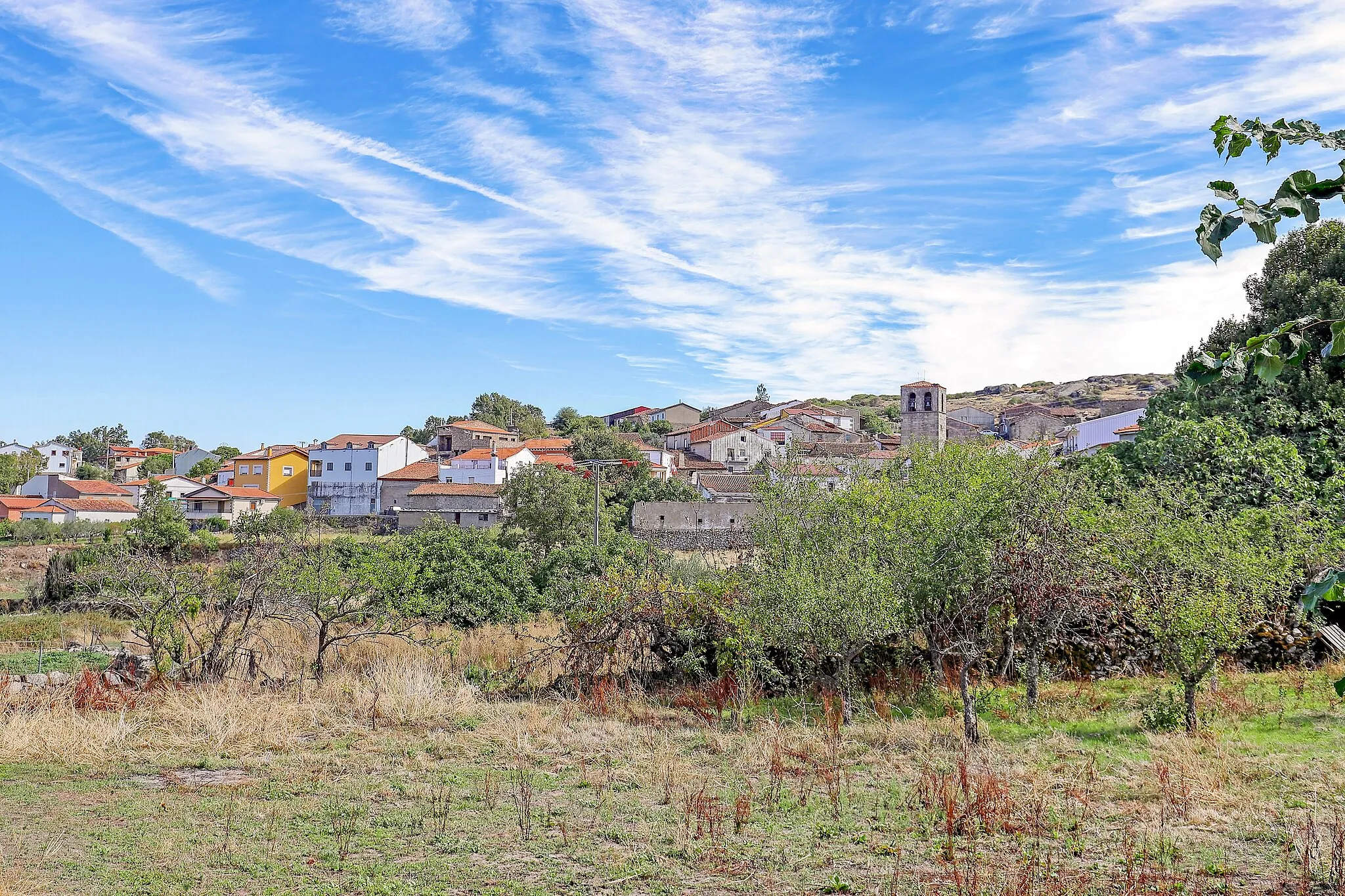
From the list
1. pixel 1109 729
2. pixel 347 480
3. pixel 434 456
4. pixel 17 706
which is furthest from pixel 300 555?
pixel 434 456

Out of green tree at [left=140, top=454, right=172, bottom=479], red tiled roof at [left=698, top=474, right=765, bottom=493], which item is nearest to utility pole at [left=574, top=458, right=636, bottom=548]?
red tiled roof at [left=698, top=474, right=765, bottom=493]

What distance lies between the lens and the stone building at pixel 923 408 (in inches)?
2633

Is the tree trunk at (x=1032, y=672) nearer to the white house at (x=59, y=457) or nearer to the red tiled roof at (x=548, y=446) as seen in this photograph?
the red tiled roof at (x=548, y=446)

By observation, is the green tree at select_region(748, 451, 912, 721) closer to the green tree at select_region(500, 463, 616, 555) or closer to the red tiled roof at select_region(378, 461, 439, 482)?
the green tree at select_region(500, 463, 616, 555)

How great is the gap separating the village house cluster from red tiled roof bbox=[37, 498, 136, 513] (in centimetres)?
9

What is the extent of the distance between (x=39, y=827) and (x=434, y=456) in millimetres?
72079

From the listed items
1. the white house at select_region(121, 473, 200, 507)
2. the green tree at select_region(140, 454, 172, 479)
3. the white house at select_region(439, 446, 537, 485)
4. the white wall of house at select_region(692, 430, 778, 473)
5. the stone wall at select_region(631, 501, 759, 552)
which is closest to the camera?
the stone wall at select_region(631, 501, 759, 552)

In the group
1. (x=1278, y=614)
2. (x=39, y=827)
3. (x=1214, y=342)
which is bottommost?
(x=39, y=827)

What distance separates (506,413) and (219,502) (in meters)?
37.4

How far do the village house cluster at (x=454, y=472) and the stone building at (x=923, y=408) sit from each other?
85 millimetres

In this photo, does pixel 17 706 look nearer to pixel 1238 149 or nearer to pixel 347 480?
pixel 1238 149

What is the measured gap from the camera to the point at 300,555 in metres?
15.4

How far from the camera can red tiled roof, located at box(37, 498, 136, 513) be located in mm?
64625

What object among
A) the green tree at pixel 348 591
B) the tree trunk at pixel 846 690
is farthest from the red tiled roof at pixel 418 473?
the tree trunk at pixel 846 690
